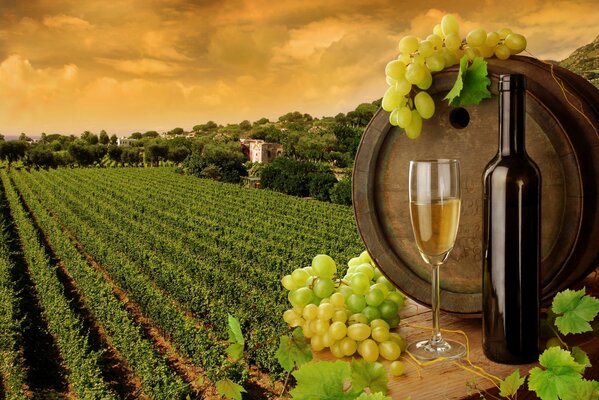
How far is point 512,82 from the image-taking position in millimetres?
1155

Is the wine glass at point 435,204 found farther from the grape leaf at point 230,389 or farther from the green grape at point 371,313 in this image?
the grape leaf at point 230,389

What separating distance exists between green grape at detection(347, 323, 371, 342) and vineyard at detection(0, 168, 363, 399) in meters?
0.33

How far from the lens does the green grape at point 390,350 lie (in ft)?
4.30

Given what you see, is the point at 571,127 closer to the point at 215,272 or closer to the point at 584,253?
the point at 584,253

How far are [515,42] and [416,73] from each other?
25cm

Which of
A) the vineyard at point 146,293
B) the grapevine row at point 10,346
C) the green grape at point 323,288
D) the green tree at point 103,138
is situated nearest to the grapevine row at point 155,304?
the vineyard at point 146,293

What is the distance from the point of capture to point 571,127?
1.25 metres

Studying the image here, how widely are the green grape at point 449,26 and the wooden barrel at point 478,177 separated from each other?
16cm

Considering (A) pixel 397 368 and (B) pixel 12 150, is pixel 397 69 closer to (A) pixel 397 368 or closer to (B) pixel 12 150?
(A) pixel 397 368

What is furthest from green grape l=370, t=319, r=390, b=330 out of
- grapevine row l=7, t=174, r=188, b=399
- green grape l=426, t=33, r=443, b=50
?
grapevine row l=7, t=174, r=188, b=399

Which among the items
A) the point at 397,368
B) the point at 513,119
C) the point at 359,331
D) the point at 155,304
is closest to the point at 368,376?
the point at 397,368

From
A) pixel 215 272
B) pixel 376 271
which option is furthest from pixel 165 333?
pixel 376 271

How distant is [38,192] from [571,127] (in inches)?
1601

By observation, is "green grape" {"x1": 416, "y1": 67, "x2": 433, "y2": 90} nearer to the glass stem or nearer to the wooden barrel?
the wooden barrel
